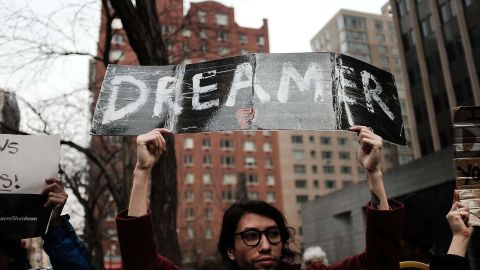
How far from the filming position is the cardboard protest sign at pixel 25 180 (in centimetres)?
303

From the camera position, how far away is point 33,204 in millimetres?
3064

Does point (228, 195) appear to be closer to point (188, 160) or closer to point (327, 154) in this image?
point (188, 160)

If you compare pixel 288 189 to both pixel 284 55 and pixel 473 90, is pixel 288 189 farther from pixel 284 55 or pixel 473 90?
pixel 284 55

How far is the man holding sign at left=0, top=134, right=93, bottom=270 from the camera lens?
3025 mm

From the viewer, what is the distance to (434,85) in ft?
101

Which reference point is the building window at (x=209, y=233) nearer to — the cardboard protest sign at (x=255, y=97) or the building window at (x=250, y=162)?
the building window at (x=250, y=162)

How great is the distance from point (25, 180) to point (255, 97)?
1502 millimetres

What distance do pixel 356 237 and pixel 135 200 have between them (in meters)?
30.2

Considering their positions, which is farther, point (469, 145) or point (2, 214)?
point (469, 145)

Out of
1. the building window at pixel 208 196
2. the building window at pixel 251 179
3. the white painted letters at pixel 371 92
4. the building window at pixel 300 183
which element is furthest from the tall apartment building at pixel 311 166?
the white painted letters at pixel 371 92

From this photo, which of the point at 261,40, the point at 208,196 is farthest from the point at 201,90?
the point at 261,40

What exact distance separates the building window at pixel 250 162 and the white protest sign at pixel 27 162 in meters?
70.7

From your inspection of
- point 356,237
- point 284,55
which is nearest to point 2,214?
point 284,55

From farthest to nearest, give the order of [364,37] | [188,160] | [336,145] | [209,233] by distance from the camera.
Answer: [364,37] < [336,145] < [188,160] < [209,233]
